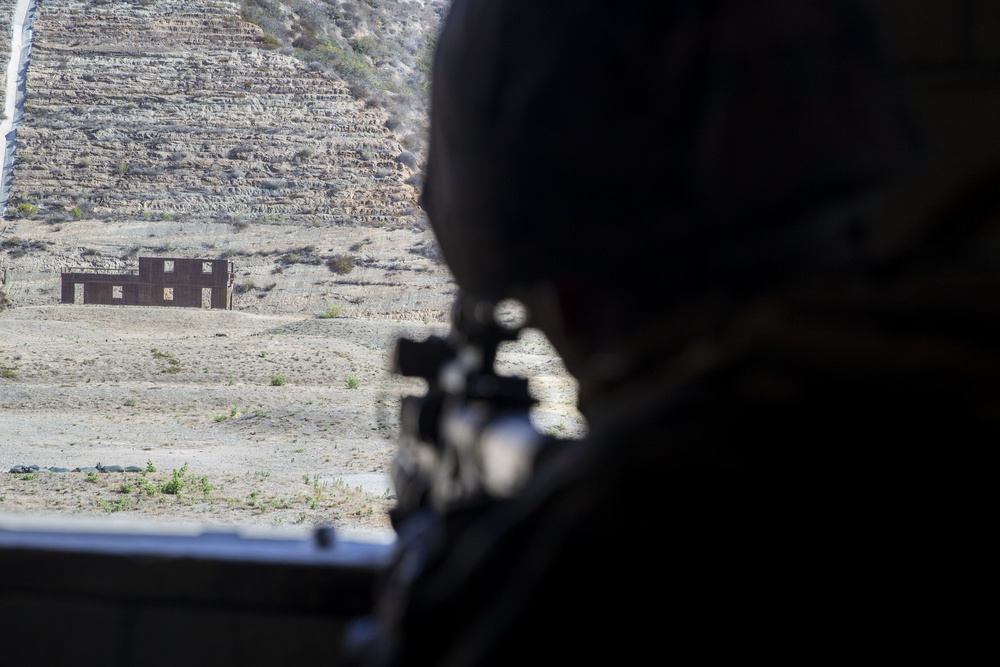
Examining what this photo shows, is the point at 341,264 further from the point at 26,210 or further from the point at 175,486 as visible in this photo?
the point at 175,486

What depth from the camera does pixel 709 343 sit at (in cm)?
60

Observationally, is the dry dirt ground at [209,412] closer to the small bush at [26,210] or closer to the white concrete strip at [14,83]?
the small bush at [26,210]

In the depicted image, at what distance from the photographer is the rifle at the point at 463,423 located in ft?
2.37

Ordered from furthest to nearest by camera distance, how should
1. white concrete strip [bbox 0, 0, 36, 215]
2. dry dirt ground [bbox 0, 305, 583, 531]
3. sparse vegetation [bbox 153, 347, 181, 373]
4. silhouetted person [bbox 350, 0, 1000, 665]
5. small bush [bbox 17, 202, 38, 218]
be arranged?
1. white concrete strip [bbox 0, 0, 36, 215]
2. small bush [bbox 17, 202, 38, 218]
3. sparse vegetation [bbox 153, 347, 181, 373]
4. dry dirt ground [bbox 0, 305, 583, 531]
5. silhouetted person [bbox 350, 0, 1000, 665]

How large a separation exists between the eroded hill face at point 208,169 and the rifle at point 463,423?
25.5 meters

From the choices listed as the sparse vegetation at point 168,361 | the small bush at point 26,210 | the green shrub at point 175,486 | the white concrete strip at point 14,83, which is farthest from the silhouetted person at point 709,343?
the white concrete strip at point 14,83

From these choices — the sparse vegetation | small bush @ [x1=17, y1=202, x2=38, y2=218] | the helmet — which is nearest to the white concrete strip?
small bush @ [x1=17, y1=202, x2=38, y2=218]

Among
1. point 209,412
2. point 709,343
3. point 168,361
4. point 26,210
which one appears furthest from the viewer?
point 26,210

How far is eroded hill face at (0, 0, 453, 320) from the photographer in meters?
29.7

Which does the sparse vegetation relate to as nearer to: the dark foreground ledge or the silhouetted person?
the dark foreground ledge

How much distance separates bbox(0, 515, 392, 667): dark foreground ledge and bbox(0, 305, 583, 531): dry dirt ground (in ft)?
13.0

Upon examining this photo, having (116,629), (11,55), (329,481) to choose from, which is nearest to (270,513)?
(329,481)

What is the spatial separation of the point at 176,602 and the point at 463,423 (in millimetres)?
943

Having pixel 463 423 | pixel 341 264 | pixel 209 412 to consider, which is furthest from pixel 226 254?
pixel 463 423
